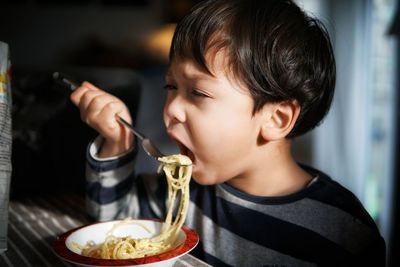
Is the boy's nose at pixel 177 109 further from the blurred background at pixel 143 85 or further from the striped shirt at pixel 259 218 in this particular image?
the blurred background at pixel 143 85

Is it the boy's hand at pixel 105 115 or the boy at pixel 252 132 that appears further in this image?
the boy's hand at pixel 105 115

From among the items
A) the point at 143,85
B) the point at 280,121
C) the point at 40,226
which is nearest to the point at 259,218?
the point at 280,121

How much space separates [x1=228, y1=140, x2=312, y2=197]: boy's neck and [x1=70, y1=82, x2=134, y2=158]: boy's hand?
1.00 feet

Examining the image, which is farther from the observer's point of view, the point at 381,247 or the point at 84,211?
the point at 84,211

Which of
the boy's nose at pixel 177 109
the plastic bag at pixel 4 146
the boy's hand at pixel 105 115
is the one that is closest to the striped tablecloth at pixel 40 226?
the plastic bag at pixel 4 146

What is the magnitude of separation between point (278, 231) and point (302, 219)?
0.06 meters

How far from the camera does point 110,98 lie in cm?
109

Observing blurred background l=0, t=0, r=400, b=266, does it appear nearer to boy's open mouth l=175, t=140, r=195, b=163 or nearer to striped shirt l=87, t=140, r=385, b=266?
striped shirt l=87, t=140, r=385, b=266

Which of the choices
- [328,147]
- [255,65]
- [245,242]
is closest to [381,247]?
[245,242]

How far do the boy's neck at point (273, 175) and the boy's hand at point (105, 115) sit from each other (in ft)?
1.00

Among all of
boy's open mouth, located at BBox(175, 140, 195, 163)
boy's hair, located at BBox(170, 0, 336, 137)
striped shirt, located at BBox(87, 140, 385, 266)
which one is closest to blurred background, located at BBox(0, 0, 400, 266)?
striped shirt, located at BBox(87, 140, 385, 266)

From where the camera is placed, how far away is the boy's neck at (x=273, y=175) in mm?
1025

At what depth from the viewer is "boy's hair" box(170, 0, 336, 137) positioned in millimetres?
896

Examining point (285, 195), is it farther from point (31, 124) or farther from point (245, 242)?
point (31, 124)
